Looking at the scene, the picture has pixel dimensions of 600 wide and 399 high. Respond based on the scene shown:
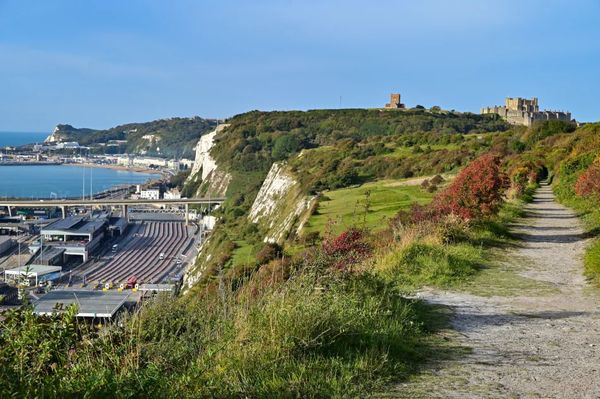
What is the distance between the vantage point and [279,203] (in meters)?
46.4

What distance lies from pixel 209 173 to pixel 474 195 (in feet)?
286

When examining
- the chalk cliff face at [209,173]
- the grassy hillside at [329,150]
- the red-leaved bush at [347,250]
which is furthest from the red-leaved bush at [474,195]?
the chalk cliff face at [209,173]

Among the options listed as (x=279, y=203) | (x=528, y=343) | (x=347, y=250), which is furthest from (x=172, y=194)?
(x=528, y=343)

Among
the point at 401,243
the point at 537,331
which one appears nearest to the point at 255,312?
the point at 537,331

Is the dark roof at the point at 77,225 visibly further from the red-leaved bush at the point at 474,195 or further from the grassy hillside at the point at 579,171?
the red-leaved bush at the point at 474,195

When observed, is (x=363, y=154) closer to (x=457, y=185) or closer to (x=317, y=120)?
(x=457, y=185)

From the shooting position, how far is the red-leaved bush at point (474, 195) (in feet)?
45.6

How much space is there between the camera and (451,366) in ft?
16.7

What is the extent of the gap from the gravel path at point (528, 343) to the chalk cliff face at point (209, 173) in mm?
80038

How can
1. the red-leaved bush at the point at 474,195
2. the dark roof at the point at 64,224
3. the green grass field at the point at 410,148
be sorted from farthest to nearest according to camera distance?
the dark roof at the point at 64,224 < the green grass field at the point at 410,148 < the red-leaved bush at the point at 474,195

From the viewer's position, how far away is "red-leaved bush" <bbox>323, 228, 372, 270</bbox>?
7.02 m

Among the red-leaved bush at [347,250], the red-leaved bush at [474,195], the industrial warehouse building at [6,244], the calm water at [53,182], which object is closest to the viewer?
the red-leaved bush at [347,250]

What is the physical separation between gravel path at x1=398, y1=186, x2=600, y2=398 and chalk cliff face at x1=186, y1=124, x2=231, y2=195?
80.0 m

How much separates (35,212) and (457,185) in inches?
4078
